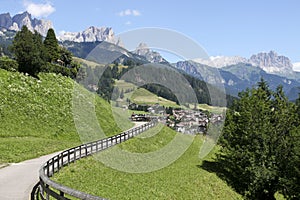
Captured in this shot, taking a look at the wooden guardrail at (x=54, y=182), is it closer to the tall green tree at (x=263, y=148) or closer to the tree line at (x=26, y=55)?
the tall green tree at (x=263, y=148)

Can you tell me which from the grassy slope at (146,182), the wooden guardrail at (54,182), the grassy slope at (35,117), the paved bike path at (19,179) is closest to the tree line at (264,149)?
the grassy slope at (146,182)

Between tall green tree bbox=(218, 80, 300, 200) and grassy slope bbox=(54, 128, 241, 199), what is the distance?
9.30 feet

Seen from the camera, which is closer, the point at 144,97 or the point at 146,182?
the point at 146,182

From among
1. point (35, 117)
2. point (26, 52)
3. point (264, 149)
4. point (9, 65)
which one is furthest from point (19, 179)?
point (9, 65)

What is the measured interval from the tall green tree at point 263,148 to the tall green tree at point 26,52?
35.6 meters

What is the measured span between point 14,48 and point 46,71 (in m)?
12.3

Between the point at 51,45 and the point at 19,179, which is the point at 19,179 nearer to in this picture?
the point at 19,179

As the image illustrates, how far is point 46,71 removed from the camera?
71.8m

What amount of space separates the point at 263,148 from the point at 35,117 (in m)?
32.5

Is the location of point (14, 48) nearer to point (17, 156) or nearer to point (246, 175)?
point (17, 156)

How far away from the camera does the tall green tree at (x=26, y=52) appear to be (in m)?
59.9

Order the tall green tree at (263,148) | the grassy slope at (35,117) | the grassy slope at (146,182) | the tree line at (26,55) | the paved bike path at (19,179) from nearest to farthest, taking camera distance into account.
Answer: the paved bike path at (19,179)
the grassy slope at (146,182)
the tall green tree at (263,148)
the grassy slope at (35,117)
the tree line at (26,55)

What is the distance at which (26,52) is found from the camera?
60594 mm

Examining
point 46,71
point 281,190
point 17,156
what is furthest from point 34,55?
point 281,190
